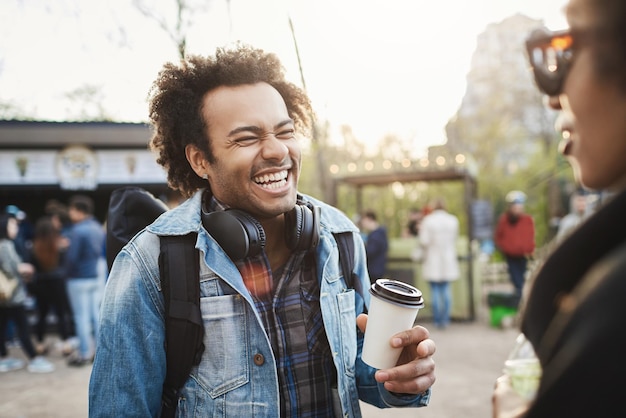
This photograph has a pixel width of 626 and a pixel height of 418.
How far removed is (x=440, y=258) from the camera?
833 centimetres

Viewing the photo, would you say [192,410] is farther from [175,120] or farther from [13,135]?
[13,135]

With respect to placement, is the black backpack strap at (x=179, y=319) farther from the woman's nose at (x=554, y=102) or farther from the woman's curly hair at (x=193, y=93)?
the woman's nose at (x=554, y=102)

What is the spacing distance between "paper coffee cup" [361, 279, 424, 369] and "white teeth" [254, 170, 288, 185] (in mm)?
536

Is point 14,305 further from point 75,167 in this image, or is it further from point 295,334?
point 295,334

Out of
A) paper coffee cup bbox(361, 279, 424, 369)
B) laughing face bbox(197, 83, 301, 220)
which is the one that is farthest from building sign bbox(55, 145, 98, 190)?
paper coffee cup bbox(361, 279, 424, 369)

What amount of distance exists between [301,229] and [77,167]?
9802mm

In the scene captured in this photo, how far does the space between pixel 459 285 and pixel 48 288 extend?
6.78 metres

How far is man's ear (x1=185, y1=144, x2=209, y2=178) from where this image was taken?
1957mm

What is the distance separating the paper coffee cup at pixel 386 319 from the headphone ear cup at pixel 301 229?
0.36 m

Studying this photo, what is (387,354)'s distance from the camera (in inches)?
59.8

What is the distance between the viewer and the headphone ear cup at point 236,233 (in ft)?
5.46

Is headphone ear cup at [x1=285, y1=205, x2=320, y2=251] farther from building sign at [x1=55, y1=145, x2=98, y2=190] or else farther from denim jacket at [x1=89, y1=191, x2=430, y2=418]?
building sign at [x1=55, y1=145, x2=98, y2=190]

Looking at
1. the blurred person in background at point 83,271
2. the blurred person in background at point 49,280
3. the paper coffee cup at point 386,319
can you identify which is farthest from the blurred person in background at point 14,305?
the paper coffee cup at point 386,319

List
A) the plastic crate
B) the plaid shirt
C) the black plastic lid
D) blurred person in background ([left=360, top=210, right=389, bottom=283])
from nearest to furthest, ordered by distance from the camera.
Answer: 1. the black plastic lid
2. the plaid shirt
3. blurred person in background ([left=360, top=210, right=389, bottom=283])
4. the plastic crate
